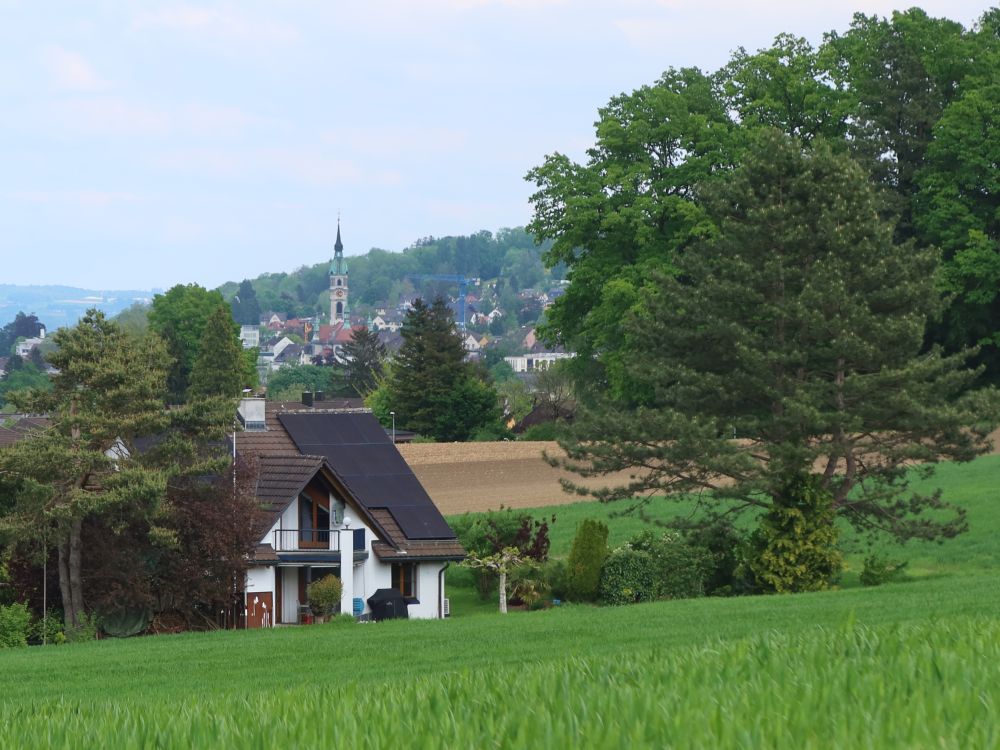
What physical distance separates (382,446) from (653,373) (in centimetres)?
1447

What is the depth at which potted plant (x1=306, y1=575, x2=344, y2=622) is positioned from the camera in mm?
39188

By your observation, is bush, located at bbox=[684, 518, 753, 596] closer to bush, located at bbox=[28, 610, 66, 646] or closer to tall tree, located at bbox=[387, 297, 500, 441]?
bush, located at bbox=[28, 610, 66, 646]

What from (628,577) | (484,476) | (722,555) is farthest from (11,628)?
(484,476)

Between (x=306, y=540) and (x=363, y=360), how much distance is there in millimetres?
100861

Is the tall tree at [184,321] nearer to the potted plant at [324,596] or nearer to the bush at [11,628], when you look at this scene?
the potted plant at [324,596]

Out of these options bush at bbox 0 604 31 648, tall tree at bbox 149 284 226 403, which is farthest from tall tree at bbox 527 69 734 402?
tall tree at bbox 149 284 226 403

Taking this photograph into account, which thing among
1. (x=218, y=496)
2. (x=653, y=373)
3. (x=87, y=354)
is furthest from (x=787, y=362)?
(x=87, y=354)

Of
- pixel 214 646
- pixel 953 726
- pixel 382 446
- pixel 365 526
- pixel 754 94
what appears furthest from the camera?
pixel 754 94

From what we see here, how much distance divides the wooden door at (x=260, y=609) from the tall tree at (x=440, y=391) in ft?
127

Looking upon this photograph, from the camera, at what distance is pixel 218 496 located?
1382 inches

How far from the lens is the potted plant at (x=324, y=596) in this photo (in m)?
39.2

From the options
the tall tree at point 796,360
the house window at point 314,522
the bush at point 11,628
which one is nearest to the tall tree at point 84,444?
the bush at point 11,628

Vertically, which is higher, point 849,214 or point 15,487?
point 849,214

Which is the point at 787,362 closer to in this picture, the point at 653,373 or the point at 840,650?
the point at 653,373
